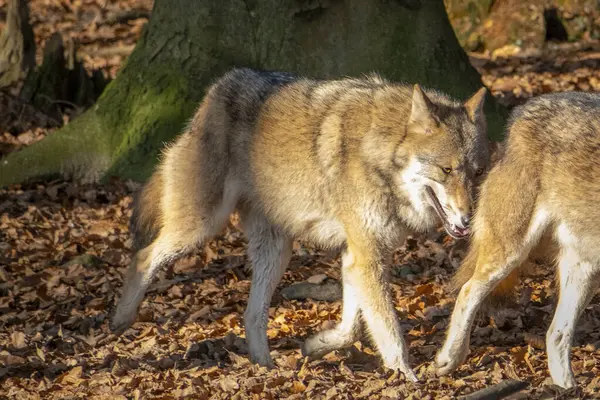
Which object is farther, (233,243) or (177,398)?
(233,243)

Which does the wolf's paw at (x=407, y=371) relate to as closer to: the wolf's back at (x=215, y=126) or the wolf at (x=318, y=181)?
the wolf at (x=318, y=181)

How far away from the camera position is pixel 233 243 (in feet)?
30.8

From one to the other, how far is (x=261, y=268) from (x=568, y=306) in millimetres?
2221

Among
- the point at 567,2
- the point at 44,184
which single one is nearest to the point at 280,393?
the point at 44,184

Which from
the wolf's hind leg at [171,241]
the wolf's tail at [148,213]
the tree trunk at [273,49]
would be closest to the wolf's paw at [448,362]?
the wolf's hind leg at [171,241]

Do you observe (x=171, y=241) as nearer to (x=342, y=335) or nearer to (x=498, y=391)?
(x=342, y=335)

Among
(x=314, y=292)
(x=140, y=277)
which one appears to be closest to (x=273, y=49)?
(x=314, y=292)

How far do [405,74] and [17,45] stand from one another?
236 inches

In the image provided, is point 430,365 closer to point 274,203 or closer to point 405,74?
point 274,203

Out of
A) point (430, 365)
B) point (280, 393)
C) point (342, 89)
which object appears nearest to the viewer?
point (280, 393)

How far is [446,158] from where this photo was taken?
624 centimetres

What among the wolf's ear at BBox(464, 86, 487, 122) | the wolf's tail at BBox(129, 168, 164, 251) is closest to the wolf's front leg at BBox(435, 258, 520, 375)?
the wolf's ear at BBox(464, 86, 487, 122)

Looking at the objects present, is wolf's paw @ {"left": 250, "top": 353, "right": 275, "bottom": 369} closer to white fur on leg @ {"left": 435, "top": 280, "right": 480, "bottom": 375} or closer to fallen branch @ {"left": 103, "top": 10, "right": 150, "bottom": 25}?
white fur on leg @ {"left": 435, "top": 280, "right": 480, "bottom": 375}

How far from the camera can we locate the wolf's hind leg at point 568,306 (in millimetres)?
6109
